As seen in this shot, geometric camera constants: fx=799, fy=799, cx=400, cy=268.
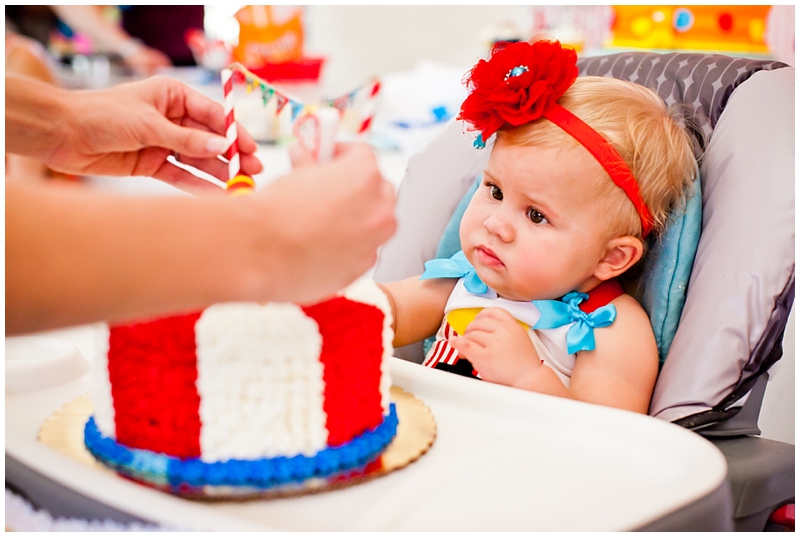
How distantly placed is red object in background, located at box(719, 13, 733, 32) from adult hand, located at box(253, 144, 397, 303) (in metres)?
2.37

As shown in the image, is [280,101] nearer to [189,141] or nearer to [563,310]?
[189,141]

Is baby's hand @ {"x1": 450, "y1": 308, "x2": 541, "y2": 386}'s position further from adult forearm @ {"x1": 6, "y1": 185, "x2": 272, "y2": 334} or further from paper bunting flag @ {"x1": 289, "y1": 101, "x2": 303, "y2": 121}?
adult forearm @ {"x1": 6, "y1": 185, "x2": 272, "y2": 334}

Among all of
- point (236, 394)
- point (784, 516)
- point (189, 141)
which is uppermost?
point (189, 141)

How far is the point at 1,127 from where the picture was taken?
0.85 m

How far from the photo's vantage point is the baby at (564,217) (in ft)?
3.22

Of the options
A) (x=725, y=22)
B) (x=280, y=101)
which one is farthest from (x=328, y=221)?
(x=725, y=22)

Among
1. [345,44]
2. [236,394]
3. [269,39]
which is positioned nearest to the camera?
[236,394]

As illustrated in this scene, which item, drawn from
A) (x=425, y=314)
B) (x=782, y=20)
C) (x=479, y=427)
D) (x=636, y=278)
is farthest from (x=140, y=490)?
(x=782, y=20)

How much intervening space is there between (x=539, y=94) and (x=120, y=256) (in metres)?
0.64

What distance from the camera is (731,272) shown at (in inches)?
36.6

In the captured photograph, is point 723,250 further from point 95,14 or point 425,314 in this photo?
point 95,14

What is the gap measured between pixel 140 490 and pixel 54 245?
0.65 feet

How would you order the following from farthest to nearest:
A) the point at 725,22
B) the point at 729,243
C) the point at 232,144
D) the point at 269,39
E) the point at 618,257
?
the point at 269,39 < the point at 725,22 < the point at 618,257 < the point at 729,243 < the point at 232,144

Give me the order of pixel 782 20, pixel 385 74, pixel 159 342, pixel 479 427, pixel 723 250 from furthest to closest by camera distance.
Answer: pixel 385 74
pixel 782 20
pixel 723 250
pixel 479 427
pixel 159 342
